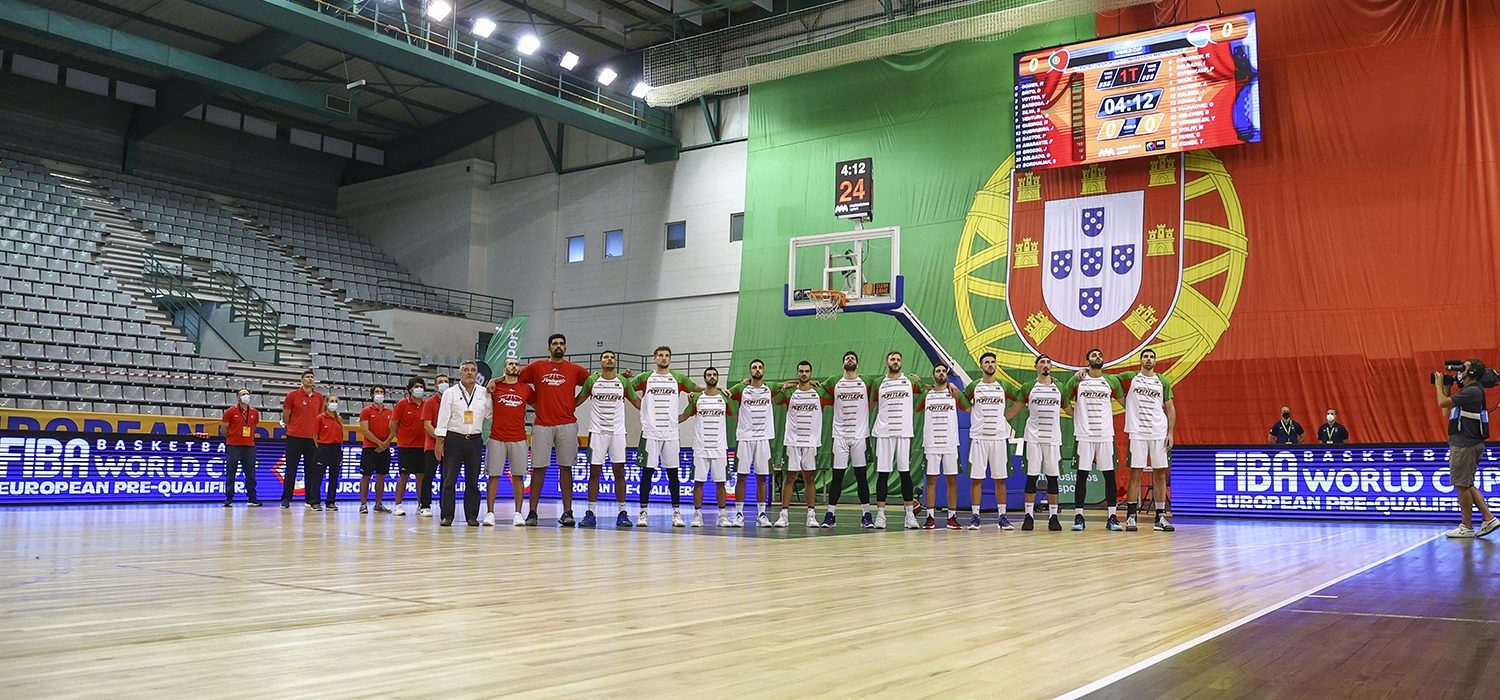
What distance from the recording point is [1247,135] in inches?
706

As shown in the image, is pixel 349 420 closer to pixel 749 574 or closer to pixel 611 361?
pixel 611 361

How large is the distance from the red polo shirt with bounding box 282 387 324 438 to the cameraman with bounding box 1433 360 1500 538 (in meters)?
12.8

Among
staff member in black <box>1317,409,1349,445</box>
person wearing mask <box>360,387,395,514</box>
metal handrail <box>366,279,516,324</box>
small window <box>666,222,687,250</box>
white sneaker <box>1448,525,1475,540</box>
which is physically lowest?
white sneaker <box>1448,525,1475,540</box>

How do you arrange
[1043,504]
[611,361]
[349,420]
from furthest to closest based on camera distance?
[349,420] → [1043,504] → [611,361]

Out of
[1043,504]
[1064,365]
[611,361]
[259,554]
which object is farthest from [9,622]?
[1064,365]

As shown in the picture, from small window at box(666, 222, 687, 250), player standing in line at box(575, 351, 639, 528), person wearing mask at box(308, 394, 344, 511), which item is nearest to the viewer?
player standing in line at box(575, 351, 639, 528)

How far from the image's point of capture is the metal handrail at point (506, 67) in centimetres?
2169

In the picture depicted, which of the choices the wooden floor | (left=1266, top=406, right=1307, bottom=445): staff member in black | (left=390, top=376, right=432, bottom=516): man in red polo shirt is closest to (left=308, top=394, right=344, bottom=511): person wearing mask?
(left=390, top=376, right=432, bottom=516): man in red polo shirt

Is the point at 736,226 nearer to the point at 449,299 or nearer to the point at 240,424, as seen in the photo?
the point at 449,299

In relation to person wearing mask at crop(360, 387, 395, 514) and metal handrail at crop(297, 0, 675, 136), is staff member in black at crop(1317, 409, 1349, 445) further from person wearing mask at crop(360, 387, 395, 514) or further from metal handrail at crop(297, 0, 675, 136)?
metal handrail at crop(297, 0, 675, 136)

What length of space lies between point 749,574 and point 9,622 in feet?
10.9

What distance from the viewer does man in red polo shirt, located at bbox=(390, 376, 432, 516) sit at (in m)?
12.6

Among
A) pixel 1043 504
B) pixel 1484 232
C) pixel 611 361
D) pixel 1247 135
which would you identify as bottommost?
pixel 1043 504

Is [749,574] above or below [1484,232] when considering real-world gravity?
below
